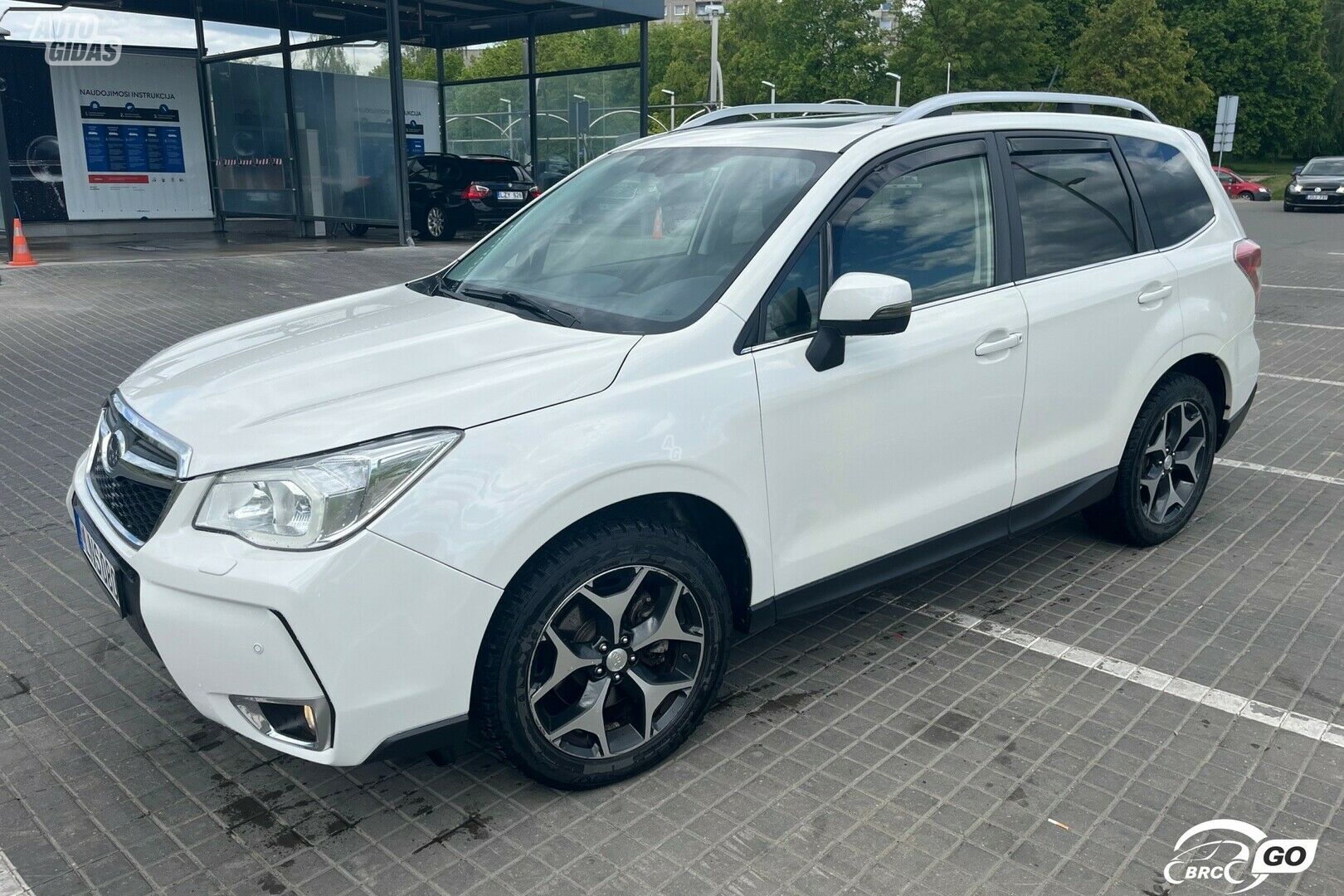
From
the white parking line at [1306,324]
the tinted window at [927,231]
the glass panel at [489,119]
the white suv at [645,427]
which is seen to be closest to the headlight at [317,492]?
the white suv at [645,427]

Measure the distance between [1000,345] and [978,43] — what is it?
6144cm

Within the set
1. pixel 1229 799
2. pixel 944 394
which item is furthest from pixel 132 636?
pixel 1229 799

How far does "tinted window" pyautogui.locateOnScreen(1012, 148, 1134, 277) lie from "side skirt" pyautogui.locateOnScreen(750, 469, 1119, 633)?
0.88m

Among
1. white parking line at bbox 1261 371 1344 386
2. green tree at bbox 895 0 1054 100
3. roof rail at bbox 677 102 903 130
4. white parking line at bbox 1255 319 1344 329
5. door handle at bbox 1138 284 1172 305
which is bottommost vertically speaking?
white parking line at bbox 1261 371 1344 386

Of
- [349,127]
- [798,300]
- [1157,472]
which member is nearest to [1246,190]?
[349,127]

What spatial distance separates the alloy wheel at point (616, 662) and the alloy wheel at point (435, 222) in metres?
18.3

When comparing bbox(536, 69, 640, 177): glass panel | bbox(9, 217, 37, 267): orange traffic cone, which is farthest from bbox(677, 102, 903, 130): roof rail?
bbox(536, 69, 640, 177): glass panel

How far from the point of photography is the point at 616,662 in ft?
10.0

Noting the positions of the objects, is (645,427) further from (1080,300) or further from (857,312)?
(1080,300)

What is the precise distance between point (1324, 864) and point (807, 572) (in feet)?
5.08

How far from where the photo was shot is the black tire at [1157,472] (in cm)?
465

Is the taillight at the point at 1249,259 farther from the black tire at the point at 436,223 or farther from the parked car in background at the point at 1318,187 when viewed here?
the parked car in background at the point at 1318,187

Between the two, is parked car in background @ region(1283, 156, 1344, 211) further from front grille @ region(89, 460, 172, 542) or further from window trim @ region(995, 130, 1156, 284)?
front grille @ region(89, 460, 172, 542)

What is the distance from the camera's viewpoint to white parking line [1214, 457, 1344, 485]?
6.07m
